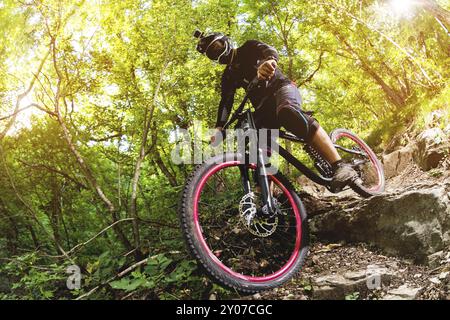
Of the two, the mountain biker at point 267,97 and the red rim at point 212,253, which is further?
the mountain biker at point 267,97

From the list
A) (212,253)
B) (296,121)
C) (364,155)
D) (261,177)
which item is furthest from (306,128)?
(364,155)

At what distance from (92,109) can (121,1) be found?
2456mm

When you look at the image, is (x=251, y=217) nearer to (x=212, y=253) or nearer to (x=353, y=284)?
(x=212, y=253)

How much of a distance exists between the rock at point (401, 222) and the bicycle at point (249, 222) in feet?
1.40

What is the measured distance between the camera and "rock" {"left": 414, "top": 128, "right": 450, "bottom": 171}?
432 centimetres

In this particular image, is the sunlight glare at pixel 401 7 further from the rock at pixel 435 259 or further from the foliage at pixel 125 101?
the rock at pixel 435 259

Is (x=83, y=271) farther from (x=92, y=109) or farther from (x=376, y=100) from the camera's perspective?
(x=376, y=100)

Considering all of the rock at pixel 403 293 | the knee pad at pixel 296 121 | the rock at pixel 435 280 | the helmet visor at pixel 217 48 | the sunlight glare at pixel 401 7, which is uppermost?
the sunlight glare at pixel 401 7

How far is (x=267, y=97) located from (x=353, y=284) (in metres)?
1.82

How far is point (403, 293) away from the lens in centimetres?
241

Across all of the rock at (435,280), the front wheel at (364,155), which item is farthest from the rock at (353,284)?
the front wheel at (364,155)

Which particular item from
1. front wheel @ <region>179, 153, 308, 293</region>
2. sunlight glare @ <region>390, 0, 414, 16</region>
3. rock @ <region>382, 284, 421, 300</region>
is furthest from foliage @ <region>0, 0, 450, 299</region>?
rock @ <region>382, 284, 421, 300</region>

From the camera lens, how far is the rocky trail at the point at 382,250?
260 cm

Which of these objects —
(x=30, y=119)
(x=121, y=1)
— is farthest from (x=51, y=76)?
(x=121, y=1)
